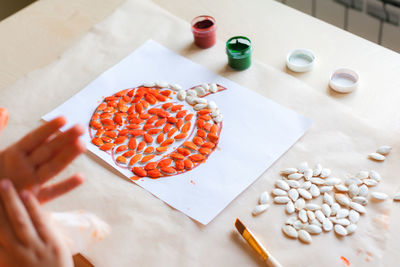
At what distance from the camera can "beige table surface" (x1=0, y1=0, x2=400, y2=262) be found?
0.92m

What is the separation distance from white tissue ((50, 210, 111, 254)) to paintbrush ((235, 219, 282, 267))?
216mm

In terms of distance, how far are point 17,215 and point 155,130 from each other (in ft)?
1.20

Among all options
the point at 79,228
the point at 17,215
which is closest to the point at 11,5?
the point at 79,228

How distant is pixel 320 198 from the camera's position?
773mm

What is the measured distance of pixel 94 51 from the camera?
1071 mm

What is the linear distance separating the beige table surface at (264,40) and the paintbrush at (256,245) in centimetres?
34

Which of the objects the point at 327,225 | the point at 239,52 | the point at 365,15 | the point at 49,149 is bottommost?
the point at 365,15

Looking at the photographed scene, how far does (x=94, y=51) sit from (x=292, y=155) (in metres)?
0.53

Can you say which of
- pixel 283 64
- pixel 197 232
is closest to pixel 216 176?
pixel 197 232

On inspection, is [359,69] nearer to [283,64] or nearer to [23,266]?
[283,64]

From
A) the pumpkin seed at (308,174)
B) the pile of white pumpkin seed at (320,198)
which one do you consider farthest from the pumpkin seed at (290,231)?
the pumpkin seed at (308,174)

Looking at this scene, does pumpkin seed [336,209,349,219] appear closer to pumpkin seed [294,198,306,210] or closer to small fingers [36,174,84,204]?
pumpkin seed [294,198,306,210]

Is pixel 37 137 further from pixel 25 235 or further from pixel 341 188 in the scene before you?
pixel 341 188

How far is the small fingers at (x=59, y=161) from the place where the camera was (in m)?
0.62
